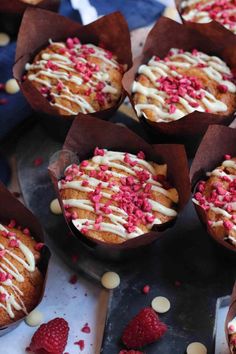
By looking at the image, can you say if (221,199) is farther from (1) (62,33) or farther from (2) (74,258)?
(1) (62,33)

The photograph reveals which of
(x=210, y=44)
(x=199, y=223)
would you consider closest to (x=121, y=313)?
(x=199, y=223)

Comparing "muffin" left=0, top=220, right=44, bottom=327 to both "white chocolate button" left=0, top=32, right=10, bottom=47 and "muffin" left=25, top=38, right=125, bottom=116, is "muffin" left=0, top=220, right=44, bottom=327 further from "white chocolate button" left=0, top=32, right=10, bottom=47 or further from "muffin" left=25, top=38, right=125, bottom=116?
"white chocolate button" left=0, top=32, right=10, bottom=47

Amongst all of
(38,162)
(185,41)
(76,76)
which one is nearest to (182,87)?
(185,41)

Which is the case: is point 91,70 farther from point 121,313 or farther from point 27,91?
point 121,313

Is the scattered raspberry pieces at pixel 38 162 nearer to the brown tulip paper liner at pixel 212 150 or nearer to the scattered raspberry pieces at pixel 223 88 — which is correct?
the brown tulip paper liner at pixel 212 150

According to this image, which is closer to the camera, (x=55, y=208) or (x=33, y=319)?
(x=33, y=319)

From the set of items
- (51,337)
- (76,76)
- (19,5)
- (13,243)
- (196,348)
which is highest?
(19,5)
